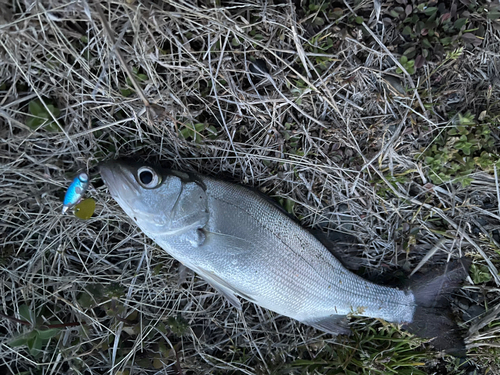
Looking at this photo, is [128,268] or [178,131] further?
[128,268]

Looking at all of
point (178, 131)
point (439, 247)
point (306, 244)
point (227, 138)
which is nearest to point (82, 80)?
point (178, 131)

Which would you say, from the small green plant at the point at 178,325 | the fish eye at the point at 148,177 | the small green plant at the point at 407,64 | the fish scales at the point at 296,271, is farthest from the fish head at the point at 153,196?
the small green plant at the point at 407,64

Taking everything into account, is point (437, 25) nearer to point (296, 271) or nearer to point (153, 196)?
point (296, 271)

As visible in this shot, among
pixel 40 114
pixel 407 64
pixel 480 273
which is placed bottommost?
pixel 480 273

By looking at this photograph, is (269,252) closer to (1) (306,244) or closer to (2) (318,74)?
(1) (306,244)

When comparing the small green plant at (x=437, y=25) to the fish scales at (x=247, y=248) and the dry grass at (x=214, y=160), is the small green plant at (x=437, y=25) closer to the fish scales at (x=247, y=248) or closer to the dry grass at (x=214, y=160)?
the dry grass at (x=214, y=160)

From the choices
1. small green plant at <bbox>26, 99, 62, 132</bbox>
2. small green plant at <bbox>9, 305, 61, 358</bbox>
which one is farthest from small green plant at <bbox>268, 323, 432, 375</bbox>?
small green plant at <bbox>26, 99, 62, 132</bbox>

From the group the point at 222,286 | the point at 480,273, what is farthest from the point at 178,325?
the point at 480,273
